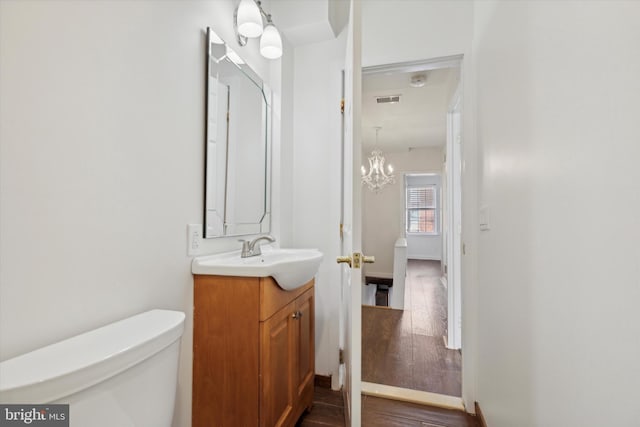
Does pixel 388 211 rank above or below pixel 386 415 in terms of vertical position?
above

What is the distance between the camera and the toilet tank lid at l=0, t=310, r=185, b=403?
51cm

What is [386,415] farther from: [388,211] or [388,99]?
[388,211]

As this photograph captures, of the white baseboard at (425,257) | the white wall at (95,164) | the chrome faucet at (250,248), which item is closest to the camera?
the white wall at (95,164)

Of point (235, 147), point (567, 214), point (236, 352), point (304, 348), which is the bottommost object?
point (304, 348)

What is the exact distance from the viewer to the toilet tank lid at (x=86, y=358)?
510mm

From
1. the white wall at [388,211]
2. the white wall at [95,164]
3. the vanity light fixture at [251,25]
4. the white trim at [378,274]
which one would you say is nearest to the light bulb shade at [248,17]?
the vanity light fixture at [251,25]

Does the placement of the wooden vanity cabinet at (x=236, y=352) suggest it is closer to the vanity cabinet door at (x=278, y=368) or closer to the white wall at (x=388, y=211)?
the vanity cabinet door at (x=278, y=368)

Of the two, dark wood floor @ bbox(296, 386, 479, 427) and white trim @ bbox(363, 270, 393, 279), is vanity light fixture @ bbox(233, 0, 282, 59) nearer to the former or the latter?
dark wood floor @ bbox(296, 386, 479, 427)

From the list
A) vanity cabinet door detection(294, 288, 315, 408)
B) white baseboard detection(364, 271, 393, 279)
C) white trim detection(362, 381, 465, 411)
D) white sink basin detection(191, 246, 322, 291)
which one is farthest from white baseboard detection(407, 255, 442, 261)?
white sink basin detection(191, 246, 322, 291)

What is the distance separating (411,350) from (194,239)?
206 cm

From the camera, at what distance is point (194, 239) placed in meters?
1.20

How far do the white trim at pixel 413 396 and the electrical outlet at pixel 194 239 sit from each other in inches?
55.2

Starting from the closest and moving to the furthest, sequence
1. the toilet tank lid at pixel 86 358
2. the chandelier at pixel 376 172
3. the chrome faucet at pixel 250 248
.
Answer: the toilet tank lid at pixel 86 358 < the chrome faucet at pixel 250 248 < the chandelier at pixel 376 172

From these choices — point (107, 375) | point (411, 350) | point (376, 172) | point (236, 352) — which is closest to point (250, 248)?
point (236, 352)
